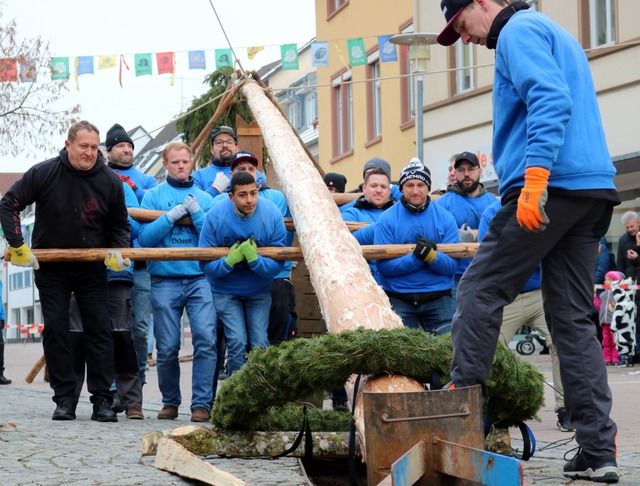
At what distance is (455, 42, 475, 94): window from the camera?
2481 cm

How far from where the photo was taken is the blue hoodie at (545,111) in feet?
16.3

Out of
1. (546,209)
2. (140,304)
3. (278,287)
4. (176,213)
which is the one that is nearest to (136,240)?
(140,304)

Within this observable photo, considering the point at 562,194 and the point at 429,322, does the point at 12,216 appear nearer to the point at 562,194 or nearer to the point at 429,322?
the point at 429,322

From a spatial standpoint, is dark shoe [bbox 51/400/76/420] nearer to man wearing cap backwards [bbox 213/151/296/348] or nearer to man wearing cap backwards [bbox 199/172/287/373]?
man wearing cap backwards [bbox 199/172/287/373]

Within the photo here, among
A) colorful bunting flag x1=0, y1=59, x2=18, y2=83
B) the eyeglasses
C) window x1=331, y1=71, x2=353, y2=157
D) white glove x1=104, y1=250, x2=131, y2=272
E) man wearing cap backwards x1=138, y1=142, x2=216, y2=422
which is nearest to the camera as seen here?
white glove x1=104, y1=250, x2=131, y2=272

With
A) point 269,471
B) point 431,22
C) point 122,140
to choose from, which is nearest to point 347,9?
point 431,22

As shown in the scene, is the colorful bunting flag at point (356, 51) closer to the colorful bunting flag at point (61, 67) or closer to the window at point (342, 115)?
the colorful bunting flag at point (61, 67)

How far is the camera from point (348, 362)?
5.18 metres

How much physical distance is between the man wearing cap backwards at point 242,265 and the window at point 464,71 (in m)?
16.5

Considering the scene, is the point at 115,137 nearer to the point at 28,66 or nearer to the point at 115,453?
the point at 115,453

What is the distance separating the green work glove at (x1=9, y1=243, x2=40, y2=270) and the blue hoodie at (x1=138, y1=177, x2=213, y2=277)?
122 cm

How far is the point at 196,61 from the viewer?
2122 centimetres

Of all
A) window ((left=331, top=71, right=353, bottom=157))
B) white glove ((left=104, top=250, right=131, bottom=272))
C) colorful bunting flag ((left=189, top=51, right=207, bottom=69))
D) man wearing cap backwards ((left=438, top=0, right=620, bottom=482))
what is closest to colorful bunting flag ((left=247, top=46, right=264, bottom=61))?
colorful bunting flag ((left=189, top=51, right=207, bottom=69))

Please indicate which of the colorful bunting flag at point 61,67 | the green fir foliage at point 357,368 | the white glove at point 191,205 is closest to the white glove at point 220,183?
the white glove at point 191,205
